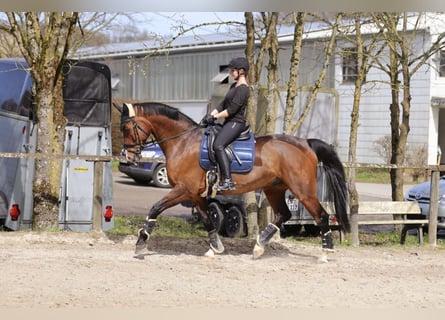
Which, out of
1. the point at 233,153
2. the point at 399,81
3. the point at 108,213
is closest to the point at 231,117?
the point at 233,153

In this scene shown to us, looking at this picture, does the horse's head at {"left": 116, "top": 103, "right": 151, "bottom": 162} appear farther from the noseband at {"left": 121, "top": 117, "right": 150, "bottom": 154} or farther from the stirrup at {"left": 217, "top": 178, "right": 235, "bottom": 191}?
the stirrup at {"left": 217, "top": 178, "right": 235, "bottom": 191}

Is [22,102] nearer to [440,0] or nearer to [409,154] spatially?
[440,0]

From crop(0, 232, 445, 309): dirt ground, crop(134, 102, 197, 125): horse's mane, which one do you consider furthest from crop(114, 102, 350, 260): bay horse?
crop(0, 232, 445, 309): dirt ground

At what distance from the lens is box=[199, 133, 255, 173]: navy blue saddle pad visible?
31.6ft

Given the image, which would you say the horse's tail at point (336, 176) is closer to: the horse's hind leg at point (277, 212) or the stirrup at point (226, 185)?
the horse's hind leg at point (277, 212)

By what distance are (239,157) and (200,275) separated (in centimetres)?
162

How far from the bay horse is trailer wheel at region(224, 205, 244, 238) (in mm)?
3276

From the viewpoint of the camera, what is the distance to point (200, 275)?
8.70 meters

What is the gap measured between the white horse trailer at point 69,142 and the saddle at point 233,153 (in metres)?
2.48

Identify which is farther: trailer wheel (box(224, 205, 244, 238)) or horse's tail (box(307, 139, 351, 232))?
trailer wheel (box(224, 205, 244, 238))

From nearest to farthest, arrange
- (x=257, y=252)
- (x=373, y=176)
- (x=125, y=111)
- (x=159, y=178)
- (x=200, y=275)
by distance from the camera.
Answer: (x=200, y=275), (x=125, y=111), (x=257, y=252), (x=159, y=178), (x=373, y=176)

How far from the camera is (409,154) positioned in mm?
27812

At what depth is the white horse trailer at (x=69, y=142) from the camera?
12203 millimetres

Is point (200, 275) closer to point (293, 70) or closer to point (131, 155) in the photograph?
point (131, 155)
